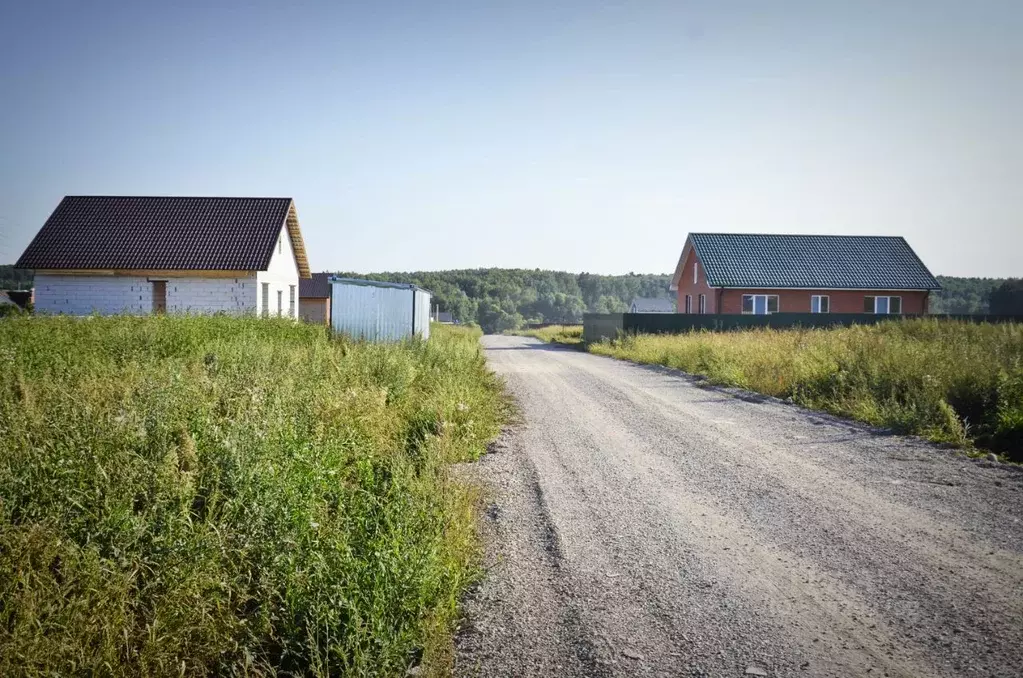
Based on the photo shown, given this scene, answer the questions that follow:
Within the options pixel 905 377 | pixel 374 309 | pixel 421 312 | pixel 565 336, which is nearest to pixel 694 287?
pixel 565 336

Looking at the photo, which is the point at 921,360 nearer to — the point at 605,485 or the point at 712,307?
the point at 605,485

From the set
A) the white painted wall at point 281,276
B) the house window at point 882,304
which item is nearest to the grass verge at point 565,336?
the white painted wall at point 281,276

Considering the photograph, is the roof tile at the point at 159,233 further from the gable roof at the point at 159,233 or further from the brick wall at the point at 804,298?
the brick wall at the point at 804,298

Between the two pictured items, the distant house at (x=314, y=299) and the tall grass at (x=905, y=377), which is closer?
the tall grass at (x=905, y=377)

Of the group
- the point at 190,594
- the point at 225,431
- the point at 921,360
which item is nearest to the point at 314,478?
the point at 225,431

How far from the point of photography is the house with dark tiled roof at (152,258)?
83.6 ft

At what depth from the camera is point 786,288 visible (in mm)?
35750

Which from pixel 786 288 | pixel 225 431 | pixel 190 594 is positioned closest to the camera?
pixel 190 594

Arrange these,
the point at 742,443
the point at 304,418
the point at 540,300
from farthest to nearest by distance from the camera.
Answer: the point at 540,300 < the point at 742,443 < the point at 304,418

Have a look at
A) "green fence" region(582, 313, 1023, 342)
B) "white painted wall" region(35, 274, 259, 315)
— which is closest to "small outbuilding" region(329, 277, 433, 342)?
"white painted wall" region(35, 274, 259, 315)

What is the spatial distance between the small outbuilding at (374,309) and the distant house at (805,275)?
1981 centimetres

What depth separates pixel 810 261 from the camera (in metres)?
37.6

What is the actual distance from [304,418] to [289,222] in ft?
85.1

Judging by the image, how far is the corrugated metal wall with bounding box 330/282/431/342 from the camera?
16.9 meters
